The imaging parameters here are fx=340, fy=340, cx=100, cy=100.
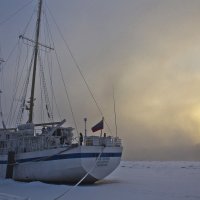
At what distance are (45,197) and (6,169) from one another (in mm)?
15673

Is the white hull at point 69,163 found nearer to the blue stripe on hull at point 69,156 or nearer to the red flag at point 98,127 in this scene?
the blue stripe on hull at point 69,156

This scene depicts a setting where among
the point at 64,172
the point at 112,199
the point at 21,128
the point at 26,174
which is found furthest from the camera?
the point at 21,128

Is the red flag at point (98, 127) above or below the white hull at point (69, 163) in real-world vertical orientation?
above

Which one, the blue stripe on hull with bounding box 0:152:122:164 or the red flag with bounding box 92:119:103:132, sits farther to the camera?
the red flag with bounding box 92:119:103:132

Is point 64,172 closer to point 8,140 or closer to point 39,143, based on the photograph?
point 39,143

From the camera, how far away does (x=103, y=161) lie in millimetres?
31797

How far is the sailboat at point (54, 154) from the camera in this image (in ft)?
101

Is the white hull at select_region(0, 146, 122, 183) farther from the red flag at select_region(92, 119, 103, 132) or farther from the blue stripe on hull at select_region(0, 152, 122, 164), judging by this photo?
the red flag at select_region(92, 119, 103, 132)

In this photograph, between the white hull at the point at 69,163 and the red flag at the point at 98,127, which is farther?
the red flag at the point at 98,127

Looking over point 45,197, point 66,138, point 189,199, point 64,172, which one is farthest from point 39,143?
point 189,199

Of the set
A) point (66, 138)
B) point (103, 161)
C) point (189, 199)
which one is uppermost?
point (66, 138)

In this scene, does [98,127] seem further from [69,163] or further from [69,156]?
[69,163]

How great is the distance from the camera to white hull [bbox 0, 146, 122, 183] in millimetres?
30391

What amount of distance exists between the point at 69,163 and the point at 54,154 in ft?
6.69
